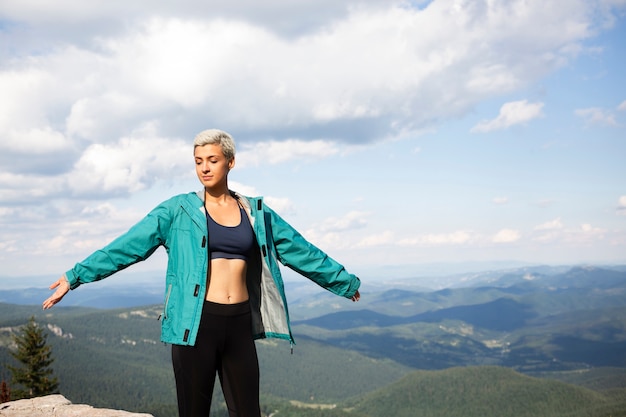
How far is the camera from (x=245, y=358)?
5.57 meters

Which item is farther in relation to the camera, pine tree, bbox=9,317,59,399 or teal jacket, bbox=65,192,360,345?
pine tree, bbox=9,317,59,399

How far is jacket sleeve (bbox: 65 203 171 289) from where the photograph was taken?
5.35 metres

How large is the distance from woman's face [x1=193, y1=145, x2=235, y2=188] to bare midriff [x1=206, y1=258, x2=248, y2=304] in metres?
0.82

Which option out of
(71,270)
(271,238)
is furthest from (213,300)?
(71,270)

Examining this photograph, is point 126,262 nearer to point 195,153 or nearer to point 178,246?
point 178,246

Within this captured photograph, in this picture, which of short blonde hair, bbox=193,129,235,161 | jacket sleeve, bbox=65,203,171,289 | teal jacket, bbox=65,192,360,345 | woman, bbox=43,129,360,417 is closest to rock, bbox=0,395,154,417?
woman, bbox=43,129,360,417

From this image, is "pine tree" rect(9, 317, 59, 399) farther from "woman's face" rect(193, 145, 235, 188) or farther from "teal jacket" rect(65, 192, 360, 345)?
"woman's face" rect(193, 145, 235, 188)

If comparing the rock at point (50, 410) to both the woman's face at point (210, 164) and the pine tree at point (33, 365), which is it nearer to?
the woman's face at point (210, 164)

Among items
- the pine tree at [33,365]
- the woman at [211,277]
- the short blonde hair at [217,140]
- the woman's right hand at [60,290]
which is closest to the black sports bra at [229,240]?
the woman at [211,277]

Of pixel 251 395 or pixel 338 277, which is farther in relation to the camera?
pixel 338 277

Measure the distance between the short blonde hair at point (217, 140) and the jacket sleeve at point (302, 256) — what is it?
799 millimetres

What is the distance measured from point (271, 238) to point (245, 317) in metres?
0.90

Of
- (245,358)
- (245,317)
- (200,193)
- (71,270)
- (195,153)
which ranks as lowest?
(245,358)

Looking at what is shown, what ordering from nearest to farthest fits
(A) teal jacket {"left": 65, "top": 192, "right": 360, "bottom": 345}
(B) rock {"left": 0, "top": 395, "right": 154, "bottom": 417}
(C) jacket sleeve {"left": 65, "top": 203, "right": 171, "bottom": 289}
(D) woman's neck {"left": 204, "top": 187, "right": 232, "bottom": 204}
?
(A) teal jacket {"left": 65, "top": 192, "right": 360, "bottom": 345}, (C) jacket sleeve {"left": 65, "top": 203, "right": 171, "bottom": 289}, (D) woman's neck {"left": 204, "top": 187, "right": 232, "bottom": 204}, (B) rock {"left": 0, "top": 395, "right": 154, "bottom": 417}
